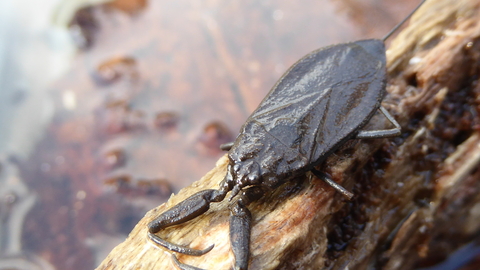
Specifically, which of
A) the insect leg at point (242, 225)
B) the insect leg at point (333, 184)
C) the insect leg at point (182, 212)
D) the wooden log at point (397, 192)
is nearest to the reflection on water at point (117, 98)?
the wooden log at point (397, 192)

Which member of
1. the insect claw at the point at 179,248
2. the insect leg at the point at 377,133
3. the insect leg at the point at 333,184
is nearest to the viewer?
the insect claw at the point at 179,248

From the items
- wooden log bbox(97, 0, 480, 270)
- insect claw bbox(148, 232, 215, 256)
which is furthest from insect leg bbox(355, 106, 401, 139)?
insect claw bbox(148, 232, 215, 256)

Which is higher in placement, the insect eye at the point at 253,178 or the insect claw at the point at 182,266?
the insect eye at the point at 253,178

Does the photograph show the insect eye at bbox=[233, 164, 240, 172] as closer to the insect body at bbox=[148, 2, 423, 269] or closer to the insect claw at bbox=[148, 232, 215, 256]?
the insect body at bbox=[148, 2, 423, 269]

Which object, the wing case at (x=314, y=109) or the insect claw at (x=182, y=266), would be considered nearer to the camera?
the insect claw at (x=182, y=266)

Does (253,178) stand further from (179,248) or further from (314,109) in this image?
(314,109)

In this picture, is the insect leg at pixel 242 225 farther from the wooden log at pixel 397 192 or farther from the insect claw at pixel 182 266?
the insect claw at pixel 182 266

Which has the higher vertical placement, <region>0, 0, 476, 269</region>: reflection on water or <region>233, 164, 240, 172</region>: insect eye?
<region>0, 0, 476, 269</region>: reflection on water

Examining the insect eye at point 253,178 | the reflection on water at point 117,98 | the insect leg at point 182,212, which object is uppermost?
the reflection on water at point 117,98
